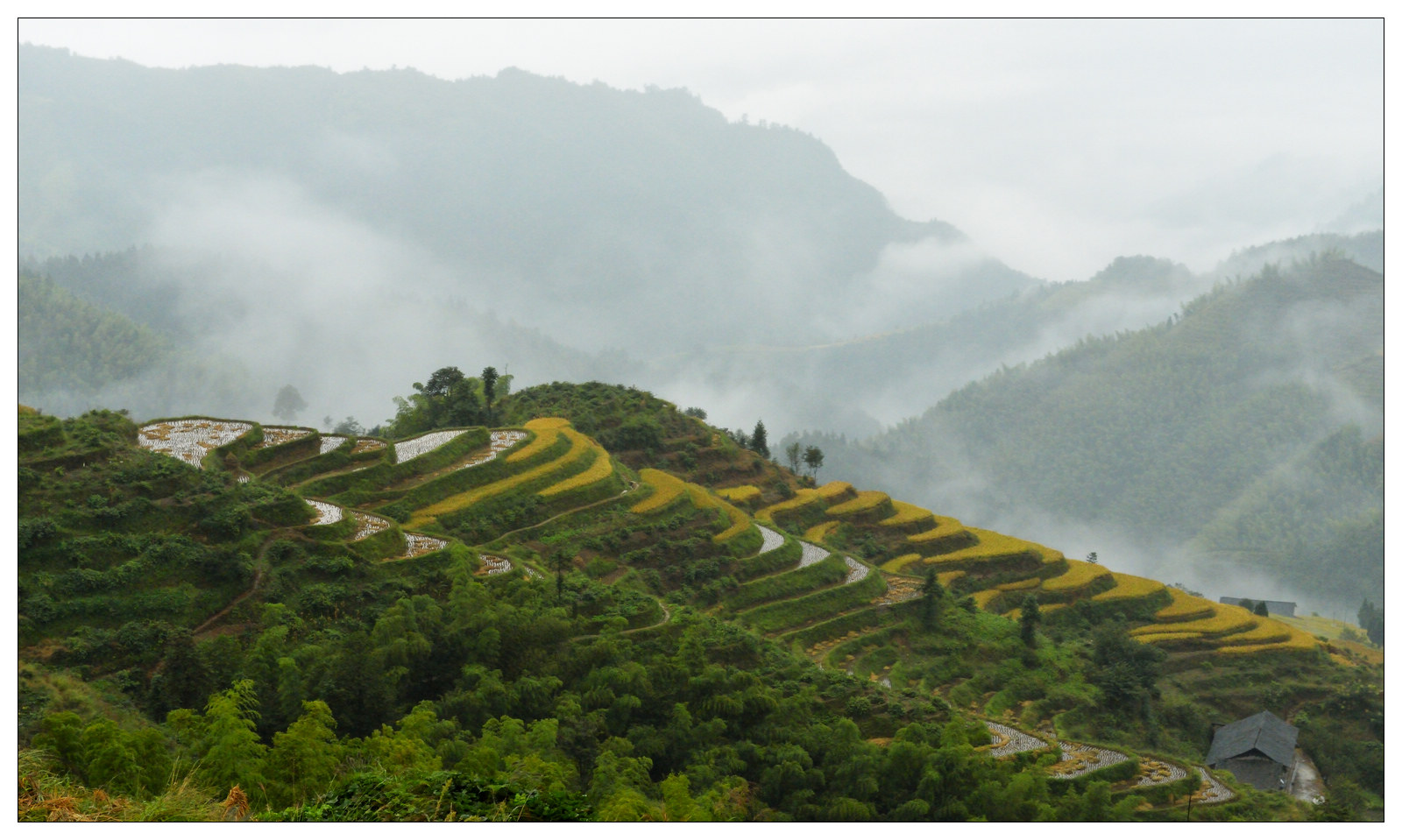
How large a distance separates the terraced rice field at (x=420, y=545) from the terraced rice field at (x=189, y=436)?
5.34 m

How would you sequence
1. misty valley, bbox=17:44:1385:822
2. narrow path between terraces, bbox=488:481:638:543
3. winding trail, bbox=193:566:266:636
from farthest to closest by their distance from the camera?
narrow path between terraces, bbox=488:481:638:543, winding trail, bbox=193:566:266:636, misty valley, bbox=17:44:1385:822

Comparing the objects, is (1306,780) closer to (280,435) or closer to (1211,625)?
(1211,625)

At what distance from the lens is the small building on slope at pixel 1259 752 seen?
30.5 metres

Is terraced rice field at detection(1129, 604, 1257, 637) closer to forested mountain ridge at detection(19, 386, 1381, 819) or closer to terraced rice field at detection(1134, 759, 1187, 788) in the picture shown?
forested mountain ridge at detection(19, 386, 1381, 819)

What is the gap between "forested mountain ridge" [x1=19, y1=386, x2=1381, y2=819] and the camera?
593 inches

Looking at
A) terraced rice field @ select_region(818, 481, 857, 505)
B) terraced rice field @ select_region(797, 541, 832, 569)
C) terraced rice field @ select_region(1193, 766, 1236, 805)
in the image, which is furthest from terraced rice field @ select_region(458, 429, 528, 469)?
terraced rice field @ select_region(1193, 766, 1236, 805)

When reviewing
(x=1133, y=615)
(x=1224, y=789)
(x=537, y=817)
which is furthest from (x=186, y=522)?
(x=1133, y=615)

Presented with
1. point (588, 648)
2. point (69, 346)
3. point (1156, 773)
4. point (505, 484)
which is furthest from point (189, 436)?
point (69, 346)

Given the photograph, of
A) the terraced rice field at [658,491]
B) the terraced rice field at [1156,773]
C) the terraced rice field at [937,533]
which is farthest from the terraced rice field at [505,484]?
the terraced rice field at [1156,773]

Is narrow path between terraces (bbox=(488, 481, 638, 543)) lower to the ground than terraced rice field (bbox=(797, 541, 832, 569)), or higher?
higher

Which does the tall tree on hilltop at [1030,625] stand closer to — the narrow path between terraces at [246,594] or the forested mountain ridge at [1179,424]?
the narrow path between terraces at [246,594]

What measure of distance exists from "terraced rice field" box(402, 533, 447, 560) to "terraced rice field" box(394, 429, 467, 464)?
511 cm

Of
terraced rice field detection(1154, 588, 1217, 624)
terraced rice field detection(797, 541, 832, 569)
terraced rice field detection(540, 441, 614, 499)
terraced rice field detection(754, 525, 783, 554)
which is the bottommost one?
terraced rice field detection(1154, 588, 1217, 624)

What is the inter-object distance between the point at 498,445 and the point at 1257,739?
21395 mm
